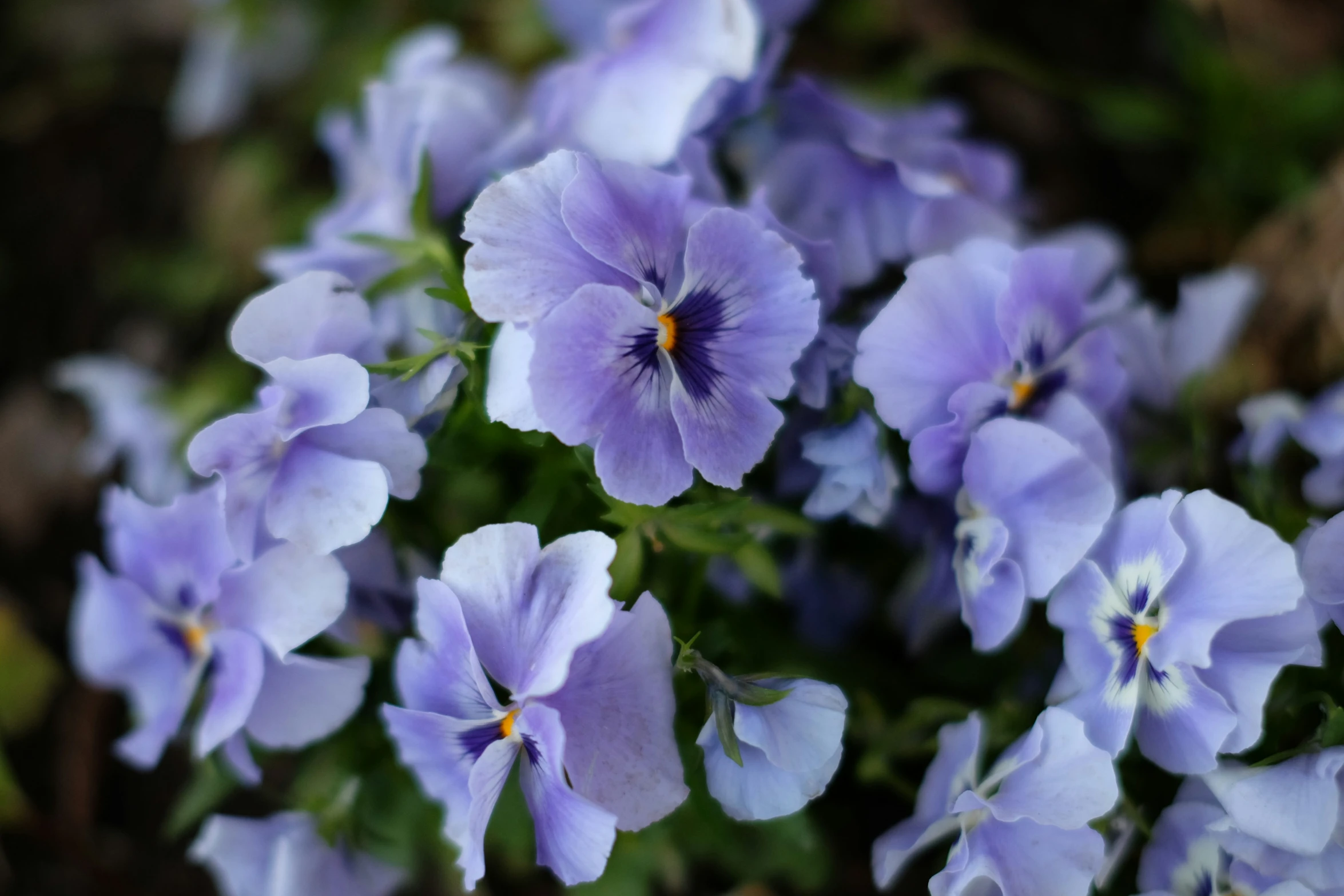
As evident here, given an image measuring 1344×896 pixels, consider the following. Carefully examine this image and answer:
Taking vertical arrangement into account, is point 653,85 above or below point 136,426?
above

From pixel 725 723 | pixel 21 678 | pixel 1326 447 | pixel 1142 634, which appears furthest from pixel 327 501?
pixel 21 678

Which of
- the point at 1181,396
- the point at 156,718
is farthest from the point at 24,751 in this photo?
the point at 1181,396

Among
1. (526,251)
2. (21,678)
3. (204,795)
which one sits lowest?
(21,678)

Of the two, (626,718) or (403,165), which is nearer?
(626,718)

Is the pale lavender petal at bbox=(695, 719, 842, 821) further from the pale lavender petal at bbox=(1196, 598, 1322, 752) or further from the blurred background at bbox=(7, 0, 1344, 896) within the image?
the blurred background at bbox=(7, 0, 1344, 896)

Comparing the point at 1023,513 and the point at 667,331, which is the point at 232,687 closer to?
the point at 667,331

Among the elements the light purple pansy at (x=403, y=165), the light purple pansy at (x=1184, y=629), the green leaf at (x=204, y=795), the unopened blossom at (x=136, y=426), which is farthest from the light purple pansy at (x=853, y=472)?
the unopened blossom at (x=136, y=426)

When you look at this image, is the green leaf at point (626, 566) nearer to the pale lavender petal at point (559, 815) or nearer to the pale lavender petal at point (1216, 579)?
the pale lavender petal at point (559, 815)
